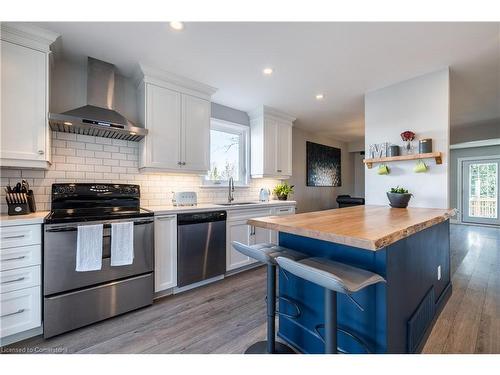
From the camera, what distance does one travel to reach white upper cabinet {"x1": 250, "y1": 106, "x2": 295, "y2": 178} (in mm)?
3887

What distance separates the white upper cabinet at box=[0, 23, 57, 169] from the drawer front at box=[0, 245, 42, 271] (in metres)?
0.71

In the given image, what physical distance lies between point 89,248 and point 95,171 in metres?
1.00

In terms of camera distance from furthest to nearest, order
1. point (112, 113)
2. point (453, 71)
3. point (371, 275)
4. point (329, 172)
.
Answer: point (329, 172) < point (453, 71) < point (112, 113) < point (371, 275)

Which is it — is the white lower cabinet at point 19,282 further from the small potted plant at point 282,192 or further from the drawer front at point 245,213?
the small potted plant at point 282,192

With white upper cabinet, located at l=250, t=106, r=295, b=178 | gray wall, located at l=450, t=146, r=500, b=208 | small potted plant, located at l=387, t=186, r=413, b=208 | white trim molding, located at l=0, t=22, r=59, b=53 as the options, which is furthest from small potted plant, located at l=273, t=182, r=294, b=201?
gray wall, located at l=450, t=146, r=500, b=208

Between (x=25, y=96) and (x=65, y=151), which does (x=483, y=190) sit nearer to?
(x=65, y=151)

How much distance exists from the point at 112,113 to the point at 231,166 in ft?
6.35

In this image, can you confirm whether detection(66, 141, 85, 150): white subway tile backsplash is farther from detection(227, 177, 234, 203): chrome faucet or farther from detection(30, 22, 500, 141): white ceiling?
detection(227, 177, 234, 203): chrome faucet

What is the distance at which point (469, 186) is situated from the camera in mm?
6402

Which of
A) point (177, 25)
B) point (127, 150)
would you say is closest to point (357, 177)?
point (127, 150)
